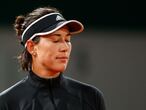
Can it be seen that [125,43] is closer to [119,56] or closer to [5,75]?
[119,56]

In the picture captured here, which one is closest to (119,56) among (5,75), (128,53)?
(128,53)

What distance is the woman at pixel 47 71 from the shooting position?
3529mm

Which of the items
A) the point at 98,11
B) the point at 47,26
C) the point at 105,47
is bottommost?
the point at 105,47

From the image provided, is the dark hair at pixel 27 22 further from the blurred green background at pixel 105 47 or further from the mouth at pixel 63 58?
the blurred green background at pixel 105 47

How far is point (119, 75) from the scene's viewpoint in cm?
743

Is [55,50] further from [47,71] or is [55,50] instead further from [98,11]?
[98,11]

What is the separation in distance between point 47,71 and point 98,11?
3844 mm

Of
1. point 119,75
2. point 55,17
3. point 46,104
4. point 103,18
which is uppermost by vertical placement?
point 55,17

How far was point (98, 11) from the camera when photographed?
738cm

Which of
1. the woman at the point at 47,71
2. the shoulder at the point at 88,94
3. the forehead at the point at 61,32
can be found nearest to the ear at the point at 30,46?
the woman at the point at 47,71

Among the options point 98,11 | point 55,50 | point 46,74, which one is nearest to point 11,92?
point 46,74

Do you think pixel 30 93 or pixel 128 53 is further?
pixel 128 53

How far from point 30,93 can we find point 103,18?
12.5ft

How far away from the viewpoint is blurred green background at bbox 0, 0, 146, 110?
718 centimetres
